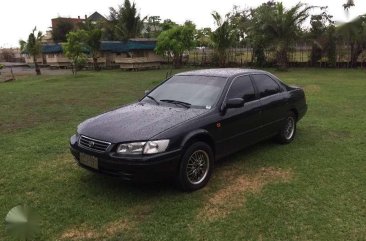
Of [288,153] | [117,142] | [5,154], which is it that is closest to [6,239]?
[117,142]

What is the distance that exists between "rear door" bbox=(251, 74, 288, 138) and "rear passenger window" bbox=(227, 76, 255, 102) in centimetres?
20

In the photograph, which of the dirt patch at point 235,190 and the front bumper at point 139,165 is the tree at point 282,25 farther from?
the front bumper at point 139,165

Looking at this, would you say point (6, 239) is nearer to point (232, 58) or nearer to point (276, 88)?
point (276, 88)

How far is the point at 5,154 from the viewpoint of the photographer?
6.92 metres

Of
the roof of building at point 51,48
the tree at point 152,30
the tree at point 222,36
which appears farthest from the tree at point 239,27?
the roof of building at point 51,48

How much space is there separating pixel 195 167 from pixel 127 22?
33376 millimetres

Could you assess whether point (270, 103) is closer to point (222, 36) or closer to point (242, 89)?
point (242, 89)

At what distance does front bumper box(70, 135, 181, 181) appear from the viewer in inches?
178

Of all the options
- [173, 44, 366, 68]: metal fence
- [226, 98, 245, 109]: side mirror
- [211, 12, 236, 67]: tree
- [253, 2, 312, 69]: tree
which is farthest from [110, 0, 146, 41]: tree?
[226, 98, 245, 109]: side mirror

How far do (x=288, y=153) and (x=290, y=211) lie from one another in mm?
2363

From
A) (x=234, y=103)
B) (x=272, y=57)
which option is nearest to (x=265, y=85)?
(x=234, y=103)

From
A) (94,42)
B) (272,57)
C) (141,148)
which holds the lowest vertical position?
(141,148)

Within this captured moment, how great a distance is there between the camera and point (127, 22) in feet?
120

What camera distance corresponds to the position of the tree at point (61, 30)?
45750mm
